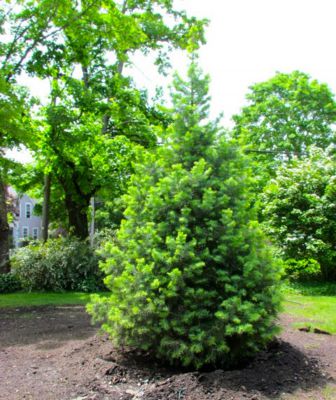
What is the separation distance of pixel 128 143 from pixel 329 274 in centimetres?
840

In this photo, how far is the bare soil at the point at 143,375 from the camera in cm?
355

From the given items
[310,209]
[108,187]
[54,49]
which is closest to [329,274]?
[310,209]

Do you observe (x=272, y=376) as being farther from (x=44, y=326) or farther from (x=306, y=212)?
(x=306, y=212)

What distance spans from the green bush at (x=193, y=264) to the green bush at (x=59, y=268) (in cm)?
881

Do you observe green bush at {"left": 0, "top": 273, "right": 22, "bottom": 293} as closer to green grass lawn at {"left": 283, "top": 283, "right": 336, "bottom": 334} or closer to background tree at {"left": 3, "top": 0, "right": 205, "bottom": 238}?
background tree at {"left": 3, "top": 0, "right": 205, "bottom": 238}

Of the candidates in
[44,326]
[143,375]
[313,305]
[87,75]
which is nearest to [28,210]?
[87,75]

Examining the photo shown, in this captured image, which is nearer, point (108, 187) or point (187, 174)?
point (187, 174)

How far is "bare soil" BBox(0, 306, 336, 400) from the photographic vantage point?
3551mm

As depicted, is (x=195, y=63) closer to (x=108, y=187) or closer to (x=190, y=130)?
(x=190, y=130)

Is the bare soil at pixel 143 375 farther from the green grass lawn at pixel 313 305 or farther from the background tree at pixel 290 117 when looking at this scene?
the background tree at pixel 290 117

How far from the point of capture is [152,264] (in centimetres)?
395

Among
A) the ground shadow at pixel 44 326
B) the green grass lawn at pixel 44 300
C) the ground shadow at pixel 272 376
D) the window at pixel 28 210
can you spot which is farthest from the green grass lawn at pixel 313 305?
the window at pixel 28 210

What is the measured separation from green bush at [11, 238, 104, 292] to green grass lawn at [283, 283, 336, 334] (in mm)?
5654

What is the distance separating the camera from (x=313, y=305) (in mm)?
9133
